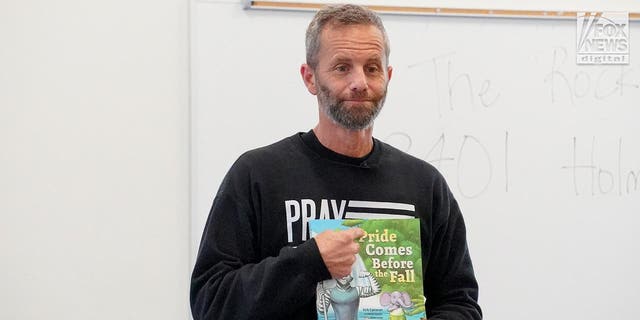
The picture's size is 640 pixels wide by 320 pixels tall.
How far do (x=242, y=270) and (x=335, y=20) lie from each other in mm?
535

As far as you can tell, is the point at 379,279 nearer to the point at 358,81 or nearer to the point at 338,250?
the point at 338,250

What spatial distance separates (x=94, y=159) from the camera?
2.38m

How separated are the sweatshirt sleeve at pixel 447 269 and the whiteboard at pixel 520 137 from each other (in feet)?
3.03

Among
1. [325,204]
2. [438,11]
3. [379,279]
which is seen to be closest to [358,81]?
[325,204]

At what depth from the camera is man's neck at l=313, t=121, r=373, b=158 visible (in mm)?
1557

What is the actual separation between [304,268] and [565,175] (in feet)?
4.94

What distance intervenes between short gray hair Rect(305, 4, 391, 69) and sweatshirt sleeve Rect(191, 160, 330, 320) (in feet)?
0.97

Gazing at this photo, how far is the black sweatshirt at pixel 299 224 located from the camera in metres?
1.39

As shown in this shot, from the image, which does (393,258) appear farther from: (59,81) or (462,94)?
(59,81)

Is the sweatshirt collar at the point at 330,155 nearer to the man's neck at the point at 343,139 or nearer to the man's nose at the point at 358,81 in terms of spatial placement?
the man's neck at the point at 343,139

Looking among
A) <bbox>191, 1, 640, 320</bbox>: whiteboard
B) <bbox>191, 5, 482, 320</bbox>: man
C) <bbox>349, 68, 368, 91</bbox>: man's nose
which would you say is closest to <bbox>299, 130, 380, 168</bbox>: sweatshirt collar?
<bbox>191, 5, 482, 320</bbox>: man

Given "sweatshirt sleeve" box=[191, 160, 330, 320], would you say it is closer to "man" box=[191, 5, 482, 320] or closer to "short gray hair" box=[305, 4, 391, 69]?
"man" box=[191, 5, 482, 320]

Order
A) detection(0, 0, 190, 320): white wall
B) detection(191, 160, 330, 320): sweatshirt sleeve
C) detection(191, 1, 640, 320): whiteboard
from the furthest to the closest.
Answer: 1. detection(191, 1, 640, 320): whiteboard
2. detection(0, 0, 190, 320): white wall
3. detection(191, 160, 330, 320): sweatshirt sleeve

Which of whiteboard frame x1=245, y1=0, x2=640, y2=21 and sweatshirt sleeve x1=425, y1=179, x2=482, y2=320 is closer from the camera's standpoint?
sweatshirt sleeve x1=425, y1=179, x2=482, y2=320
